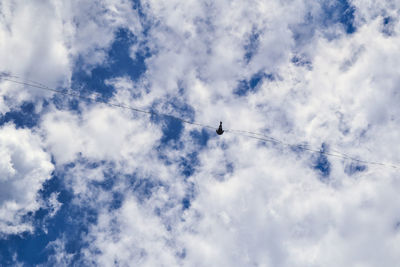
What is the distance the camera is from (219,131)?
335 inches
